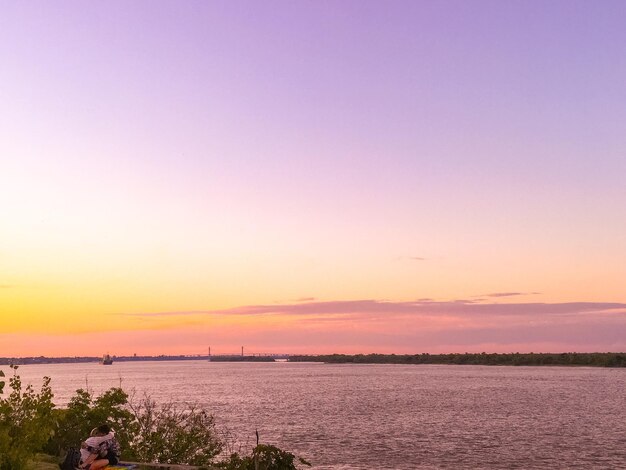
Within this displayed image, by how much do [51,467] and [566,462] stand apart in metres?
33.5

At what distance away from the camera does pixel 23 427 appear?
17906 mm

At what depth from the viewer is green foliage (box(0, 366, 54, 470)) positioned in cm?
1739

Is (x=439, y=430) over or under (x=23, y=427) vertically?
under

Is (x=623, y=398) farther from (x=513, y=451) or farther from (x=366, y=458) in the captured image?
(x=366, y=458)

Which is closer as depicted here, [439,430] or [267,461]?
[267,461]

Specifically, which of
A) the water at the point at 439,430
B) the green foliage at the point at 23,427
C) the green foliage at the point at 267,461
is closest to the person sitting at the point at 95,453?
the green foliage at the point at 23,427

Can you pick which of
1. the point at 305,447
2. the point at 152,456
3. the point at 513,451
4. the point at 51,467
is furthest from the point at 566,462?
the point at 51,467

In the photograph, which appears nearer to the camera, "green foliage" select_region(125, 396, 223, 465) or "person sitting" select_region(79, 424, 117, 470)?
"person sitting" select_region(79, 424, 117, 470)

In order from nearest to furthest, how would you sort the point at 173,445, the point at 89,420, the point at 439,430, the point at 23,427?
the point at 23,427 < the point at 173,445 < the point at 89,420 < the point at 439,430

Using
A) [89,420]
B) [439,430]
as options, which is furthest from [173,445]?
[439,430]

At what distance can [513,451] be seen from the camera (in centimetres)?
4941

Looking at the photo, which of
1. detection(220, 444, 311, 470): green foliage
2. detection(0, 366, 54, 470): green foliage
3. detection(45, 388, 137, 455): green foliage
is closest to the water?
detection(45, 388, 137, 455): green foliage

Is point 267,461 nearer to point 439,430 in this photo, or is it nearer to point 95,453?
point 95,453

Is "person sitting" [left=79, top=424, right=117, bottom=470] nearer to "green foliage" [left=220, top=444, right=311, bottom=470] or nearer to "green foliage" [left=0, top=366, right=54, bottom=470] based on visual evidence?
"green foliage" [left=0, top=366, right=54, bottom=470]
